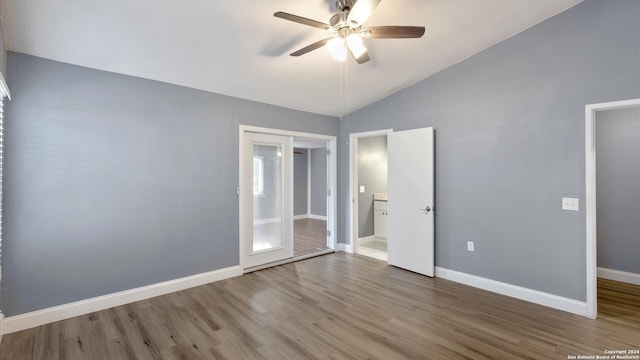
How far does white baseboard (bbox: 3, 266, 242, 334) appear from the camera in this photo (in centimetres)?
262

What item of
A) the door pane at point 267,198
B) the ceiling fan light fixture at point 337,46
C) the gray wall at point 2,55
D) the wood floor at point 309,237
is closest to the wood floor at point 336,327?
the door pane at point 267,198

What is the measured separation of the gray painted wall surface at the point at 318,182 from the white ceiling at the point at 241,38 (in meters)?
5.10

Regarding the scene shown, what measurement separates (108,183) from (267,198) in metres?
2.07

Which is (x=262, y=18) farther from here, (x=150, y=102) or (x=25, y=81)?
(x=25, y=81)

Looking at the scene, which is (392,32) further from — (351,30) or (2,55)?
(2,55)

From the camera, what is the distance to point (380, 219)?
5.89 meters

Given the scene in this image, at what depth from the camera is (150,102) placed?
10.8 feet

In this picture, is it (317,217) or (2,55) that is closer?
(2,55)

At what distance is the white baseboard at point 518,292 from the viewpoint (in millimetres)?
2910

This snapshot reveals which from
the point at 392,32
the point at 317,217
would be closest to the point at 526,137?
the point at 392,32

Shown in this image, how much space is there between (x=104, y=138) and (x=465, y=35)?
4.11 m

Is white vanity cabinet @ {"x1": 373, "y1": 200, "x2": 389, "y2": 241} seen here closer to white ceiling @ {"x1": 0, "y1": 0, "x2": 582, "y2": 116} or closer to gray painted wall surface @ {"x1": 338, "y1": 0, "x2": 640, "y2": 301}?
gray painted wall surface @ {"x1": 338, "y1": 0, "x2": 640, "y2": 301}

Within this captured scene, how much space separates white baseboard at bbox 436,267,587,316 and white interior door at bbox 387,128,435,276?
292 millimetres

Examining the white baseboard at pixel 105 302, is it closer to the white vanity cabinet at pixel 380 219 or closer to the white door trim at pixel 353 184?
the white door trim at pixel 353 184
